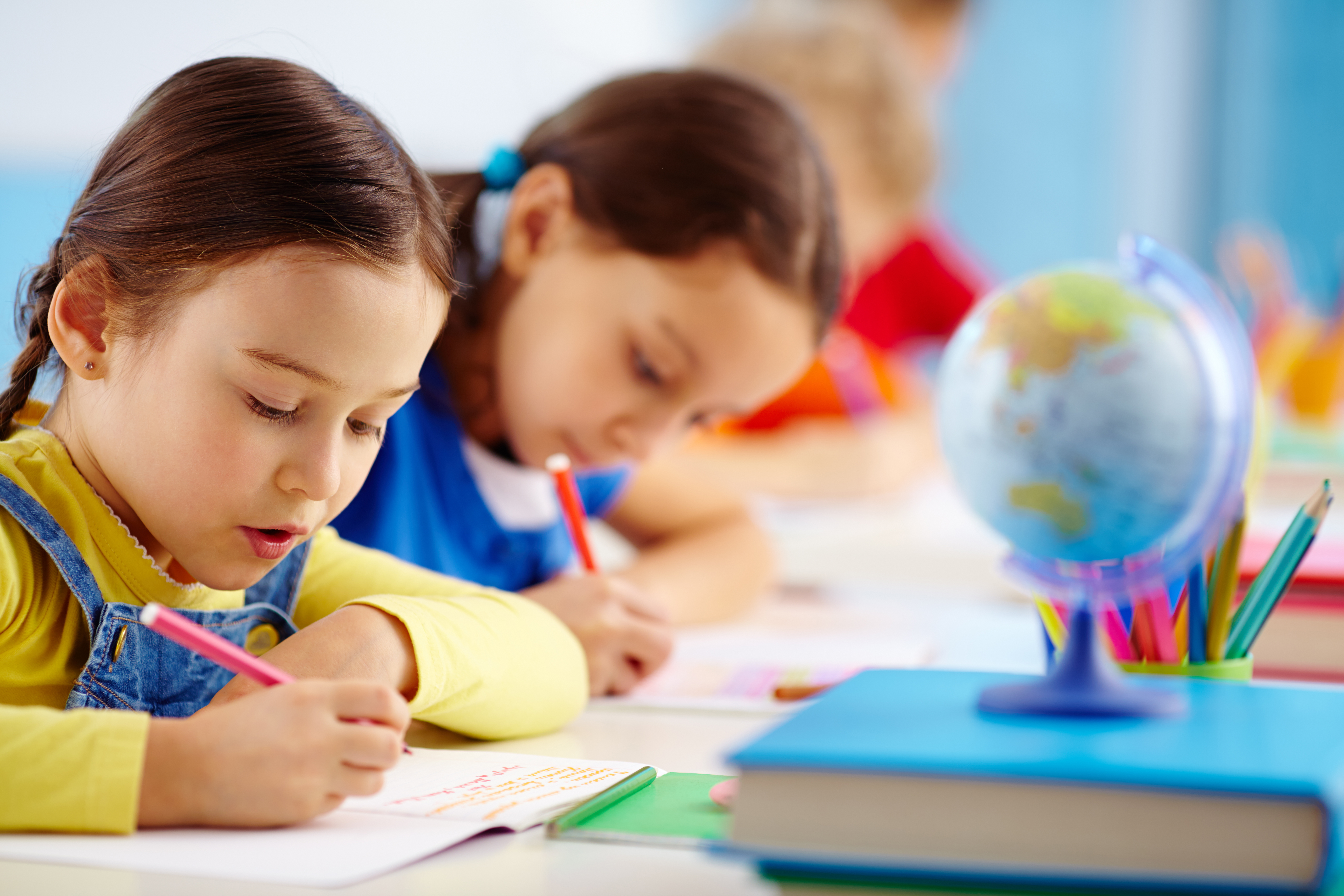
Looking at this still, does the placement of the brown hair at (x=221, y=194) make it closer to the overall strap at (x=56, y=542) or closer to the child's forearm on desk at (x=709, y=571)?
the overall strap at (x=56, y=542)

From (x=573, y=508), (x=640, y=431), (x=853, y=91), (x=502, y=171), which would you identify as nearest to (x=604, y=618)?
(x=573, y=508)

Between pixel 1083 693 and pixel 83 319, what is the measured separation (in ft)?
1.52

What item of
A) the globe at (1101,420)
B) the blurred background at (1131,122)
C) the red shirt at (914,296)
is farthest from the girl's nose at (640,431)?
the blurred background at (1131,122)

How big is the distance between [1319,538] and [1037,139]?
3139 mm

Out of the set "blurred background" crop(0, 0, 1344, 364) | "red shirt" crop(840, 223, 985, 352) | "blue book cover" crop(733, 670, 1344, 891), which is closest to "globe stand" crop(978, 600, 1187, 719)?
"blue book cover" crop(733, 670, 1344, 891)

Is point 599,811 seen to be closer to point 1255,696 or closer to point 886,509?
point 1255,696

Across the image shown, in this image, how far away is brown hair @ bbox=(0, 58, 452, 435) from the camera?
0.59 m

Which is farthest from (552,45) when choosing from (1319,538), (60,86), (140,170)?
(140,170)

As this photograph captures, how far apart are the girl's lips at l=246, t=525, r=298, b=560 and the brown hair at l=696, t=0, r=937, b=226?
1.68m

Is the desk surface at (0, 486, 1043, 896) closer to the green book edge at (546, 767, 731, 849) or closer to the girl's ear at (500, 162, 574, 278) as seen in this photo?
the green book edge at (546, 767, 731, 849)

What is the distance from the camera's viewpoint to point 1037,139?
13.5 feet

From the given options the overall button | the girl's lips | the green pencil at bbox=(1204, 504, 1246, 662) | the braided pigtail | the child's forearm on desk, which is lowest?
the child's forearm on desk

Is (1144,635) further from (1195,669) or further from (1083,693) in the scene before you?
(1083,693)

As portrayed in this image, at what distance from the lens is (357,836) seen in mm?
497
